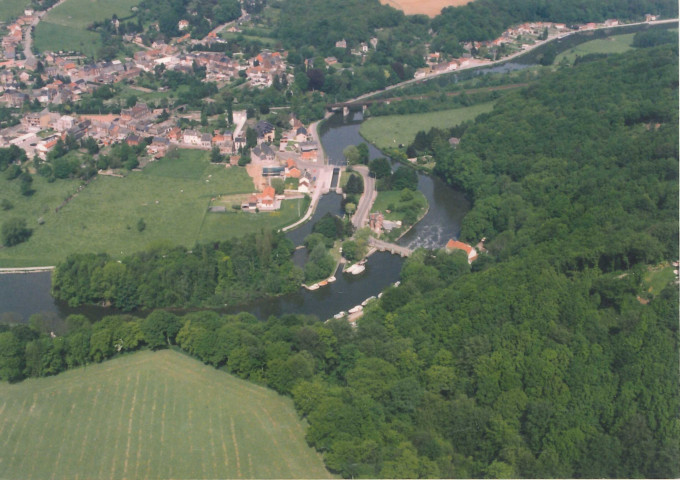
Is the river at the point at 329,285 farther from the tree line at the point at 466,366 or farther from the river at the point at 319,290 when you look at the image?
the tree line at the point at 466,366

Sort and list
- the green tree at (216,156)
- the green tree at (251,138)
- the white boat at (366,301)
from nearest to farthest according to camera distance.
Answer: the white boat at (366,301), the green tree at (216,156), the green tree at (251,138)

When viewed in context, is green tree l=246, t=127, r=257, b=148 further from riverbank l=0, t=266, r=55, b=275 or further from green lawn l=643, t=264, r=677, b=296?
green lawn l=643, t=264, r=677, b=296

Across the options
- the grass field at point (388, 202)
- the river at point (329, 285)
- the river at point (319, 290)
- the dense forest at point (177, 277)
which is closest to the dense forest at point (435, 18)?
the grass field at point (388, 202)

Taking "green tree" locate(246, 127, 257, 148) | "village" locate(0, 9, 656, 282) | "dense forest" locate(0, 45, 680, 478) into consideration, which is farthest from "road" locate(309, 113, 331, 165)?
"dense forest" locate(0, 45, 680, 478)

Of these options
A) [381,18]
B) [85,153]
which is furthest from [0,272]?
[381,18]

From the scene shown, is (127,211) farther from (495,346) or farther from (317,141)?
(495,346)

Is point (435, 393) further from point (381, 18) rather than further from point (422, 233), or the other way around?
point (381, 18)
